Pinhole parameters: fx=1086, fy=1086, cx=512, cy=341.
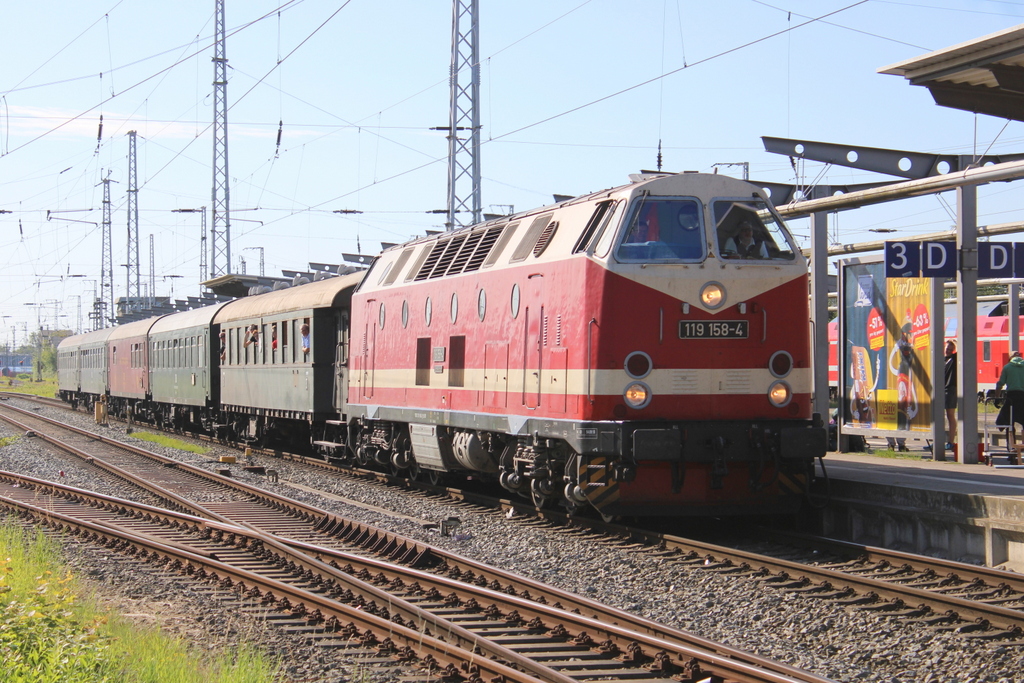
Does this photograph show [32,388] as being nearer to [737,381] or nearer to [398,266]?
[398,266]

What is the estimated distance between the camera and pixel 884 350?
15859 millimetres

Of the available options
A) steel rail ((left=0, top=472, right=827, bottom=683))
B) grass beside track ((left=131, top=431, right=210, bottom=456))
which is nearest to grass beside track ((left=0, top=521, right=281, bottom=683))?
steel rail ((left=0, top=472, right=827, bottom=683))

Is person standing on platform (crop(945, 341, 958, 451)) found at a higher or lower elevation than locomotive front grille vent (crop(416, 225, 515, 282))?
lower

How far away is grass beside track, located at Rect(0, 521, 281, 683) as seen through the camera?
5.89 metres

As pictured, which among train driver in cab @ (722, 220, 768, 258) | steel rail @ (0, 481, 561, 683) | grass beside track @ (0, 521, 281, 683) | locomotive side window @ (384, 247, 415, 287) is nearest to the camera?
grass beside track @ (0, 521, 281, 683)

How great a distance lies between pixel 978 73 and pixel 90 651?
8.64 metres

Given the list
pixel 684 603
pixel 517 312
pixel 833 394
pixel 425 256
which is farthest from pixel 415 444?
pixel 833 394

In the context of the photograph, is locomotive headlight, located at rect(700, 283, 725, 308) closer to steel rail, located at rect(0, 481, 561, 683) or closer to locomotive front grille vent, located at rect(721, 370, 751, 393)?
locomotive front grille vent, located at rect(721, 370, 751, 393)

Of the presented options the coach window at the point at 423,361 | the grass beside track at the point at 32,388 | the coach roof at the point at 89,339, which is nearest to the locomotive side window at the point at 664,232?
the coach window at the point at 423,361

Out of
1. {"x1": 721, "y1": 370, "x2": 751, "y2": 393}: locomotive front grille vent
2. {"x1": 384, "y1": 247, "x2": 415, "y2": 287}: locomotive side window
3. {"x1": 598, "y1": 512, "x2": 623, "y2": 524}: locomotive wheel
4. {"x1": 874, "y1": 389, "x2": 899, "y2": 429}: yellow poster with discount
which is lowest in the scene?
{"x1": 598, "y1": 512, "x2": 623, "y2": 524}: locomotive wheel

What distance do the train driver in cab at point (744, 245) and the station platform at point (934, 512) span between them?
2.61 m

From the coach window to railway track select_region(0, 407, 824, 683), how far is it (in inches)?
95.7

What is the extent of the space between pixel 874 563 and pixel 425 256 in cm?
777

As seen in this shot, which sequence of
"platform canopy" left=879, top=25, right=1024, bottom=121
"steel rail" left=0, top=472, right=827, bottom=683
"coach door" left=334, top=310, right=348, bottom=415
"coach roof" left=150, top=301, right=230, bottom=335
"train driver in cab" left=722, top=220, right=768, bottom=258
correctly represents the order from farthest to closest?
"coach roof" left=150, top=301, right=230, bottom=335
"coach door" left=334, top=310, right=348, bottom=415
"train driver in cab" left=722, top=220, right=768, bottom=258
"platform canopy" left=879, top=25, right=1024, bottom=121
"steel rail" left=0, top=472, right=827, bottom=683
